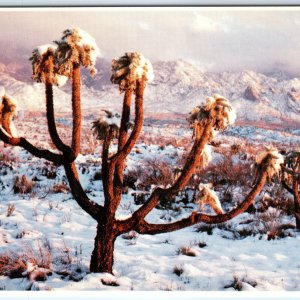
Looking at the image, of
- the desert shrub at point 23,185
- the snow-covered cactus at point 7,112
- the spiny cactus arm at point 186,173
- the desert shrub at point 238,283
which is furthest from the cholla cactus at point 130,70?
the desert shrub at point 238,283

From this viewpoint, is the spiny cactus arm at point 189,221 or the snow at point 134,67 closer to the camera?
the snow at point 134,67

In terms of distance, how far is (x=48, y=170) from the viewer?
13.9 feet

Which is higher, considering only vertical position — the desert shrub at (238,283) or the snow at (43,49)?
the snow at (43,49)

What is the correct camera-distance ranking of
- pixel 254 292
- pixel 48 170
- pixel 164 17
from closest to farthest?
pixel 254 292 → pixel 164 17 → pixel 48 170

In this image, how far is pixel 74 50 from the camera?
312 cm

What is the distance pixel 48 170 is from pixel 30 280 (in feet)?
3.69

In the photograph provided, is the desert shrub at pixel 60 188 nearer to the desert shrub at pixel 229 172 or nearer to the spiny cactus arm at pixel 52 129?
the spiny cactus arm at pixel 52 129

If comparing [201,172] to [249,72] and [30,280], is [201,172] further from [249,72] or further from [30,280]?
[30,280]

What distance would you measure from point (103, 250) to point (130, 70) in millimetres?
1594

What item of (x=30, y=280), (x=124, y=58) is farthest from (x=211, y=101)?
(x=30, y=280)

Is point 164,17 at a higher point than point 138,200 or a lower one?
higher

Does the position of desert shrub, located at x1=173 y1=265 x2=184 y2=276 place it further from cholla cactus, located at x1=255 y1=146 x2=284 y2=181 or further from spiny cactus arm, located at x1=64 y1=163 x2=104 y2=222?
cholla cactus, located at x1=255 y1=146 x2=284 y2=181

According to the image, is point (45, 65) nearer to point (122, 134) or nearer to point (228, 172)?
point (122, 134)

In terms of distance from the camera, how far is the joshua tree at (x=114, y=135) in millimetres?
3186
